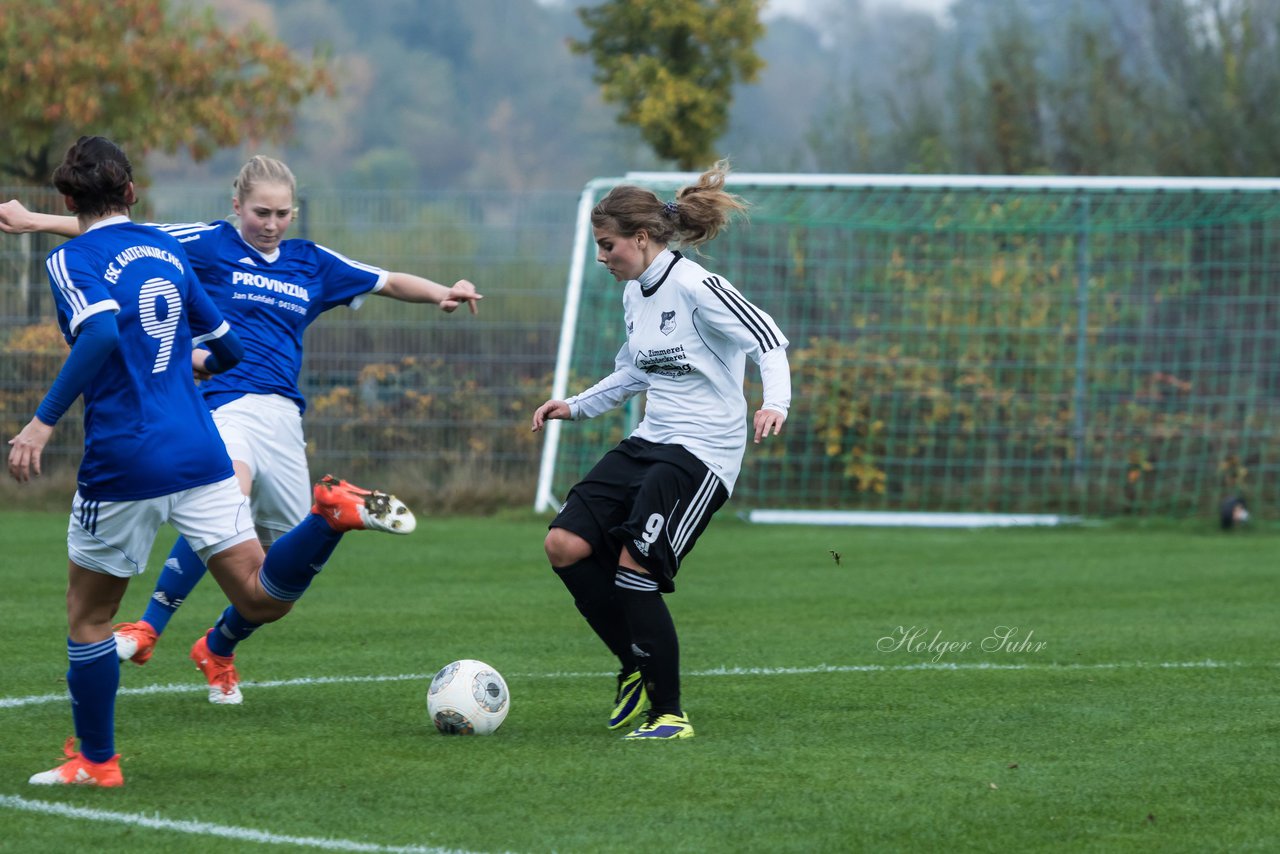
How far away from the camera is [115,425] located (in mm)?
4492

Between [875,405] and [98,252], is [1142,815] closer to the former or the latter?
[98,252]

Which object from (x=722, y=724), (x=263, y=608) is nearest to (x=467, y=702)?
(x=263, y=608)

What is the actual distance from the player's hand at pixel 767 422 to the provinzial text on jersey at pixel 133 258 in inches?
70.4

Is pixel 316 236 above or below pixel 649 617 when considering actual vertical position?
above

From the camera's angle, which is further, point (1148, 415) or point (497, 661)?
point (1148, 415)

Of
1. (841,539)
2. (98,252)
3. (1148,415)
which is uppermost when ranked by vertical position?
(98,252)

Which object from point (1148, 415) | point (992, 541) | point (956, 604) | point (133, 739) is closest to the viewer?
point (133, 739)

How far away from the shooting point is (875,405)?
13.7m

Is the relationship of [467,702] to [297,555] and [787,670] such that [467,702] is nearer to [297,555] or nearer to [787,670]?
[297,555]

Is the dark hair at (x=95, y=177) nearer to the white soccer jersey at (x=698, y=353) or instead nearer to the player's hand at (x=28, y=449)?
the player's hand at (x=28, y=449)

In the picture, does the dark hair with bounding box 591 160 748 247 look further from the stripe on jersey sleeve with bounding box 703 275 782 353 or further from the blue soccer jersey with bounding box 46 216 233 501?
the blue soccer jersey with bounding box 46 216 233 501

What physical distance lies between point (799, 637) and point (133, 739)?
3.29 m

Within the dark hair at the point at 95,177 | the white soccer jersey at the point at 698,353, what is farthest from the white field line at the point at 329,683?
the dark hair at the point at 95,177

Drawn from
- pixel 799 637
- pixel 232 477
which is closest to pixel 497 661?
pixel 799 637
